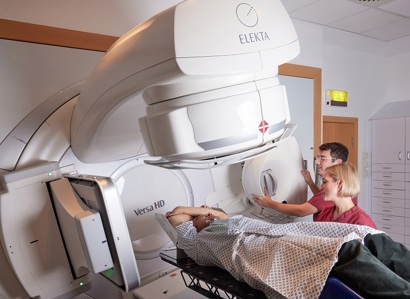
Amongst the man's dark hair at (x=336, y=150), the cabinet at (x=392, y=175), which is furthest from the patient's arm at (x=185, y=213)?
the cabinet at (x=392, y=175)

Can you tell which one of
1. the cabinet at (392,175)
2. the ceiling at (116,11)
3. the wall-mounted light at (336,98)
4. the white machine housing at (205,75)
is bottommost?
the cabinet at (392,175)

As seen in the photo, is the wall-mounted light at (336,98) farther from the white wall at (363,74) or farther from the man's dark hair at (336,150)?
the man's dark hair at (336,150)

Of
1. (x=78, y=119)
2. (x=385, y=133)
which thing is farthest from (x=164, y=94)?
(x=385, y=133)

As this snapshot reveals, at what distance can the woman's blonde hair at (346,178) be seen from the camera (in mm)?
1635

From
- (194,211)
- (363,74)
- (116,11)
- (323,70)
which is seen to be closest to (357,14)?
(323,70)

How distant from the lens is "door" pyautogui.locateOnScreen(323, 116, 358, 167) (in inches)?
118

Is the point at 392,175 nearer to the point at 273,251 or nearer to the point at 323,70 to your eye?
the point at 323,70

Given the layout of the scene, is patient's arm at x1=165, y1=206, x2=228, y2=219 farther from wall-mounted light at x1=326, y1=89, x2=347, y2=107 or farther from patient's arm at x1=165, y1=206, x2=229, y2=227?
wall-mounted light at x1=326, y1=89, x2=347, y2=107

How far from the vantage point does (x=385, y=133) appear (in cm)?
342

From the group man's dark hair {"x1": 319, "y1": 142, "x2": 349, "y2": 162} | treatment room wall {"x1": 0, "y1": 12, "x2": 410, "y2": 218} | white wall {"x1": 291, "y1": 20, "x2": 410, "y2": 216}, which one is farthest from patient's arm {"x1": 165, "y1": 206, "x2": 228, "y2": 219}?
white wall {"x1": 291, "y1": 20, "x2": 410, "y2": 216}

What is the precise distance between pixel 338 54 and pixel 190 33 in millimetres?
2983

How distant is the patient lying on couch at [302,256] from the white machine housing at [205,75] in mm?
367

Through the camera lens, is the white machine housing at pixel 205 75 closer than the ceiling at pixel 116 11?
Yes

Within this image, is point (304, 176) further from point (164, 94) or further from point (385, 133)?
point (385, 133)
